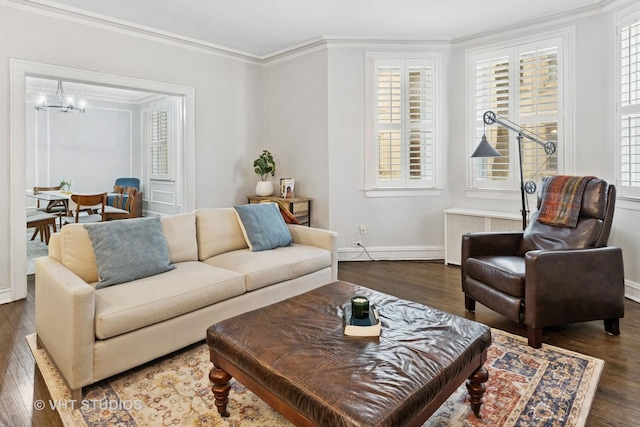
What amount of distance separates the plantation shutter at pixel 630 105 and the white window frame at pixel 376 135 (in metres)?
1.77

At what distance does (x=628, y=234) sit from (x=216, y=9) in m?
4.36

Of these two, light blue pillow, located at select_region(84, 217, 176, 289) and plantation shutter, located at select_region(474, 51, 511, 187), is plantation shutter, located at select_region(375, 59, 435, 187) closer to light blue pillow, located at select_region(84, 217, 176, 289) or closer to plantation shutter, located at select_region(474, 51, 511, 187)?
plantation shutter, located at select_region(474, 51, 511, 187)

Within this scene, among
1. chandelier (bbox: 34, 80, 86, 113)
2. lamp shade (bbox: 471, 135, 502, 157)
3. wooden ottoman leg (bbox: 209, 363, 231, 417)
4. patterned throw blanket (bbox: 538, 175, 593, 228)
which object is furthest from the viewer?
chandelier (bbox: 34, 80, 86, 113)

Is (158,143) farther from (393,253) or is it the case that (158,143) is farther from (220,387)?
(220,387)

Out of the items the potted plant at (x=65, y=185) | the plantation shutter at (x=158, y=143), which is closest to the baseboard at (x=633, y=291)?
the plantation shutter at (x=158, y=143)

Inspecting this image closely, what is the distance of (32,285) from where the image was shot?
376 cm

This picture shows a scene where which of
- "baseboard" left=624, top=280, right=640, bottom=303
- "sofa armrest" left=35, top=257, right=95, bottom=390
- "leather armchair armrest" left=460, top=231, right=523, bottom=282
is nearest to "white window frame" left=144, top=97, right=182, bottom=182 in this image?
"sofa armrest" left=35, top=257, right=95, bottom=390

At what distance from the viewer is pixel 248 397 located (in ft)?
6.32


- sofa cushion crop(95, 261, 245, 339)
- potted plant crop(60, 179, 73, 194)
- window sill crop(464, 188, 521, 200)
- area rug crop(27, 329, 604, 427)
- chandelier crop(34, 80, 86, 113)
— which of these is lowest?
area rug crop(27, 329, 604, 427)

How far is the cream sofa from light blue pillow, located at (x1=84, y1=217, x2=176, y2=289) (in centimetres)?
6

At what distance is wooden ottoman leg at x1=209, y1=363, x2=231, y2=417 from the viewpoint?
5.66 ft

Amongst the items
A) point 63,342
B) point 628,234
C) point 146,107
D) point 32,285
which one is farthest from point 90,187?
point 628,234

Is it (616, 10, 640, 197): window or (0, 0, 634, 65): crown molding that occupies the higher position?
(0, 0, 634, 65): crown molding

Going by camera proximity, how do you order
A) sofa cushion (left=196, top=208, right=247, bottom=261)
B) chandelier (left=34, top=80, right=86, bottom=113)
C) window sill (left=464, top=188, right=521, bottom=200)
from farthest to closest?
chandelier (left=34, top=80, right=86, bottom=113) → window sill (left=464, top=188, right=521, bottom=200) → sofa cushion (left=196, top=208, right=247, bottom=261)
